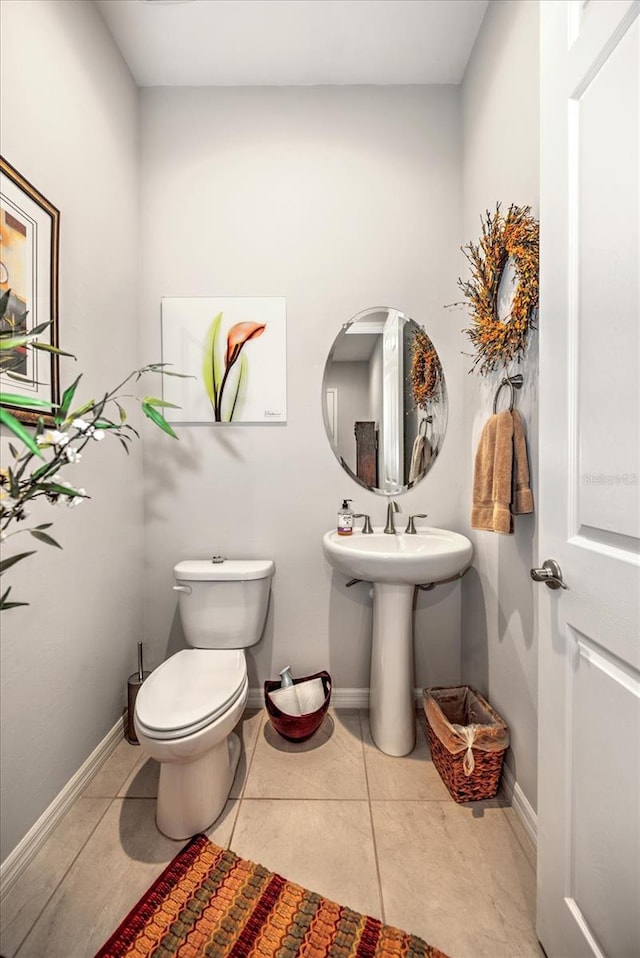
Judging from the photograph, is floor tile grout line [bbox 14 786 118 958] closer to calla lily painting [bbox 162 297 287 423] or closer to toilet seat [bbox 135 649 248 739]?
toilet seat [bbox 135 649 248 739]

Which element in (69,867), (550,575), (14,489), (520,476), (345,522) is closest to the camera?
(14,489)

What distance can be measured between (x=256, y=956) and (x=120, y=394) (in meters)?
1.86

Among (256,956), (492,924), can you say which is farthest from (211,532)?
(492,924)

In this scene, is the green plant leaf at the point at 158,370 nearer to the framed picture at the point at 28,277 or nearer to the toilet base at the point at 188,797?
the framed picture at the point at 28,277

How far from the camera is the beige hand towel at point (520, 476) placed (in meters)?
1.42

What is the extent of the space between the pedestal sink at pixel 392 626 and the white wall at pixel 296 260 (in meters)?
0.23

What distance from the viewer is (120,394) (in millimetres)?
1950

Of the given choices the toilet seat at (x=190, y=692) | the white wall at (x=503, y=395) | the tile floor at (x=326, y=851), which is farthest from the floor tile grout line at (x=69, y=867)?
the white wall at (x=503, y=395)

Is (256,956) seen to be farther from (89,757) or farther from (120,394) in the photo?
(120,394)

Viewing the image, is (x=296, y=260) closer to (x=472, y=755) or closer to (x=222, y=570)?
(x=222, y=570)

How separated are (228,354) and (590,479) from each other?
5.31ft

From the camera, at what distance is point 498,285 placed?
1.60 meters

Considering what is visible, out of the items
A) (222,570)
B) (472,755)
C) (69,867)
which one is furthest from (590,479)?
(69,867)

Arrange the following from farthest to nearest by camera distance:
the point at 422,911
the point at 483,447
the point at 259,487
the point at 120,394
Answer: the point at 259,487 < the point at 120,394 < the point at 483,447 < the point at 422,911
